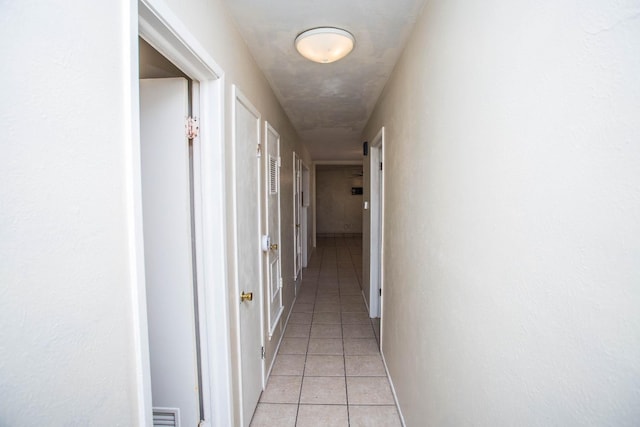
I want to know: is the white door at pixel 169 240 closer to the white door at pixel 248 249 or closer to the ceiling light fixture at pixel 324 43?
the white door at pixel 248 249

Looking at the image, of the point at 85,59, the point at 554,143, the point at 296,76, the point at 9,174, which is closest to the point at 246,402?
the point at 9,174

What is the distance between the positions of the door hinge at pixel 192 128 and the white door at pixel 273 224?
92 cm

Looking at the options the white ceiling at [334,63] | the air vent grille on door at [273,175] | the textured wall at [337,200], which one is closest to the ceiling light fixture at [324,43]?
the white ceiling at [334,63]

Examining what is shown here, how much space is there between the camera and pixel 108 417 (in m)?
0.64

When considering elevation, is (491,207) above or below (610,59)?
below

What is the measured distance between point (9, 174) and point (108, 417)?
57 cm

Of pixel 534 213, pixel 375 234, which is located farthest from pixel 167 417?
pixel 375 234

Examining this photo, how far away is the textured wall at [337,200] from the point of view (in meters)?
10.0

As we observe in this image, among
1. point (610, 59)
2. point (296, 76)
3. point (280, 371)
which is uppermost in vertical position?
point (296, 76)

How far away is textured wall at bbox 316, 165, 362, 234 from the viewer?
32.9 ft

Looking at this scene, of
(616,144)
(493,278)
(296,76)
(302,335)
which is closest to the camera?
(616,144)

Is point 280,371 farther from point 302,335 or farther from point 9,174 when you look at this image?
point 9,174

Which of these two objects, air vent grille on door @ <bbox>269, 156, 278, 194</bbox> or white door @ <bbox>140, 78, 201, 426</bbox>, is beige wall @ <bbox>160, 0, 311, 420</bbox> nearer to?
white door @ <bbox>140, 78, 201, 426</bbox>

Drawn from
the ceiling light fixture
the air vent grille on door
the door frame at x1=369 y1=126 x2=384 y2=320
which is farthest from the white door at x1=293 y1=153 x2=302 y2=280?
the ceiling light fixture
